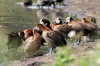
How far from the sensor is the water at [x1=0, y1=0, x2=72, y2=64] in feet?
33.4

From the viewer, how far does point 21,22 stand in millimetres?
16906

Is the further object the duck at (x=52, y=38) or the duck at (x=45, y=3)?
the duck at (x=45, y=3)

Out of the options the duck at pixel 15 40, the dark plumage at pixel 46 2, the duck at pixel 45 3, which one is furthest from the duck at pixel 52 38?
the dark plumage at pixel 46 2

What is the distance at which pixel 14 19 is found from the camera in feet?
58.1

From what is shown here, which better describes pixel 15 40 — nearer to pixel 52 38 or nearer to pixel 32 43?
pixel 32 43

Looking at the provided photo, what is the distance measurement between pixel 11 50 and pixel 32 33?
1121 mm

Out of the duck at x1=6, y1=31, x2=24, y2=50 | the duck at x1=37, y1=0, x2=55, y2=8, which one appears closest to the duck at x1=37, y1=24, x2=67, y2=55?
the duck at x1=6, y1=31, x2=24, y2=50

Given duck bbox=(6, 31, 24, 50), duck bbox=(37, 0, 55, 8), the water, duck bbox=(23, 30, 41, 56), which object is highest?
duck bbox=(23, 30, 41, 56)

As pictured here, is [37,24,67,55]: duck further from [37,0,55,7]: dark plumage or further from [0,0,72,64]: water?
[37,0,55,7]: dark plumage

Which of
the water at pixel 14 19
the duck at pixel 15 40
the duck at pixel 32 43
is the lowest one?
the water at pixel 14 19

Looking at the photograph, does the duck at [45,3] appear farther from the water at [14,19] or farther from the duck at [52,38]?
the duck at [52,38]

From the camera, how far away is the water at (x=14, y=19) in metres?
10.2

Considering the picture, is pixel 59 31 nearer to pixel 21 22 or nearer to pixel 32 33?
pixel 32 33

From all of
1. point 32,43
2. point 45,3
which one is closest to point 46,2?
point 45,3
